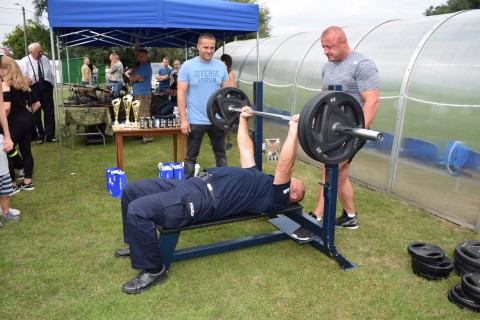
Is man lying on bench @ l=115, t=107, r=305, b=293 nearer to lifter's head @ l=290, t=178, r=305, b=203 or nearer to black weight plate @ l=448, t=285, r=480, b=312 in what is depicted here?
lifter's head @ l=290, t=178, r=305, b=203

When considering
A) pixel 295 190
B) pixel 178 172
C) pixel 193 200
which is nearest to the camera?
pixel 193 200

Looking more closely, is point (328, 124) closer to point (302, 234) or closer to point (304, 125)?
point (304, 125)

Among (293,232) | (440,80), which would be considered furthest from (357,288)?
(440,80)

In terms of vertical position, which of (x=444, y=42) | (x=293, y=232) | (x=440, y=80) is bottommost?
(x=293, y=232)

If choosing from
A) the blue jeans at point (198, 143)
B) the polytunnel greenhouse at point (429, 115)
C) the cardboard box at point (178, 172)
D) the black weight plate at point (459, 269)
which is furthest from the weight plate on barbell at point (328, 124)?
the cardboard box at point (178, 172)

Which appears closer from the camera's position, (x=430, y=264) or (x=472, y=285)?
(x=472, y=285)

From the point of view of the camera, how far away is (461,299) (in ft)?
8.65

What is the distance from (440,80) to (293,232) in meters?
2.43

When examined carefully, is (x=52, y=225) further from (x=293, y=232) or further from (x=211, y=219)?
(x=293, y=232)

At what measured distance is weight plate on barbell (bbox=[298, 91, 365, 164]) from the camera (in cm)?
257

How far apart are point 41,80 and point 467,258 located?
7.68 m

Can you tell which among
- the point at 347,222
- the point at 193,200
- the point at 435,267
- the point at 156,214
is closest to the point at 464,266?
the point at 435,267

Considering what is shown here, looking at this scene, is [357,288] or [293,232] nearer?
[357,288]

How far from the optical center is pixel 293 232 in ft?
11.1
